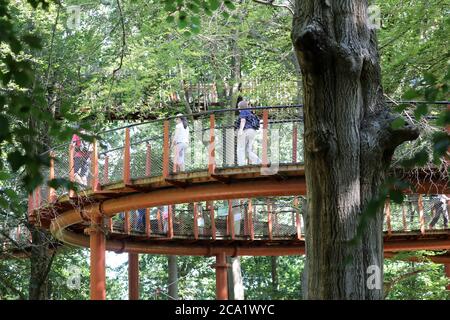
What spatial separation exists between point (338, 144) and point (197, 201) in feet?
30.9

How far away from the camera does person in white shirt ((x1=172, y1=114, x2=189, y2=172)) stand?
15109 mm

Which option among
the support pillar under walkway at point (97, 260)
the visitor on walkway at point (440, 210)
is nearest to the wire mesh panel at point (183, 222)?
the support pillar under walkway at point (97, 260)

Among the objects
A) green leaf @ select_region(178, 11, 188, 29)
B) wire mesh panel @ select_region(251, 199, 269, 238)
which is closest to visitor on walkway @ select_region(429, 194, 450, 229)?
wire mesh panel @ select_region(251, 199, 269, 238)

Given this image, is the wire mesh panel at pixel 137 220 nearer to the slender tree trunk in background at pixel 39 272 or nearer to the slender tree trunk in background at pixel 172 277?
the slender tree trunk in background at pixel 39 272

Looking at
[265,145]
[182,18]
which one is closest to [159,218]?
[265,145]

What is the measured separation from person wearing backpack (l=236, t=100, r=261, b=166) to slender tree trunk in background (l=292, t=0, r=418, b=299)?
311 inches

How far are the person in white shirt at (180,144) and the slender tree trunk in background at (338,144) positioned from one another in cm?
839

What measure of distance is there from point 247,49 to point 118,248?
7.39 meters

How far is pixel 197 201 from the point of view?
1592cm

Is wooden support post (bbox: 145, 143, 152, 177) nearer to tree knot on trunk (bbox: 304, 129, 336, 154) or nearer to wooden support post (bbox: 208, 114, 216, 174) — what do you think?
wooden support post (bbox: 208, 114, 216, 174)

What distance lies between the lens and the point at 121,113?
76.6 feet

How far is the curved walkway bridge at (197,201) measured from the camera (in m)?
14.8

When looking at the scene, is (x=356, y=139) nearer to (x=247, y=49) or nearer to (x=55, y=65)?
(x=55, y=65)

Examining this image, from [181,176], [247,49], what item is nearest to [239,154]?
[181,176]
